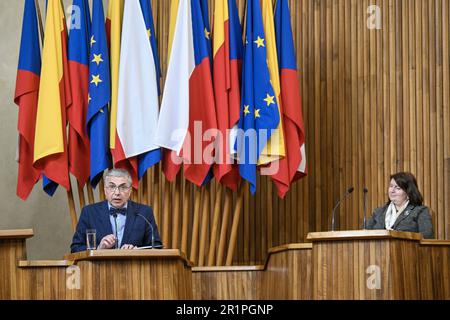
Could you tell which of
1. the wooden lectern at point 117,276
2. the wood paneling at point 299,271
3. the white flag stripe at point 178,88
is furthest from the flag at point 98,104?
the wooden lectern at point 117,276

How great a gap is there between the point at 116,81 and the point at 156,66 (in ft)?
1.17

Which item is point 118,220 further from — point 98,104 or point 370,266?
point 370,266

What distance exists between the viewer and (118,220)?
20.2 feet

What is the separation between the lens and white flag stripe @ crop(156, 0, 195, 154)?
23.3ft

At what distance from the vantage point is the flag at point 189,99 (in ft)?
23.2

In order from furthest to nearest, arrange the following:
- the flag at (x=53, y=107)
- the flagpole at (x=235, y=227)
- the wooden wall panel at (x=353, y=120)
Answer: the wooden wall panel at (x=353, y=120) → the flagpole at (x=235, y=227) → the flag at (x=53, y=107)

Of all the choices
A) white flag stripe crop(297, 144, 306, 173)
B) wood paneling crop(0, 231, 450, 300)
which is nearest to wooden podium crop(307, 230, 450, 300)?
wood paneling crop(0, 231, 450, 300)

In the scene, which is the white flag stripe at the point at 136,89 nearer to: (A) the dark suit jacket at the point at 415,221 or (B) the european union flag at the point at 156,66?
(B) the european union flag at the point at 156,66

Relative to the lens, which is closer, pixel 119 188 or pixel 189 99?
pixel 119 188

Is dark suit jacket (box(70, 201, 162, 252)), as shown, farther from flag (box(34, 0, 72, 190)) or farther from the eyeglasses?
flag (box(34, 0, 72, 190))

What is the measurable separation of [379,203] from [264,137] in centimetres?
125

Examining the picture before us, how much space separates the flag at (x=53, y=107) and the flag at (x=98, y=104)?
0.65 feet

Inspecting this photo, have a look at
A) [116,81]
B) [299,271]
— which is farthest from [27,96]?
[299,271]

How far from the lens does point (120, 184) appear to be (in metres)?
6.08
